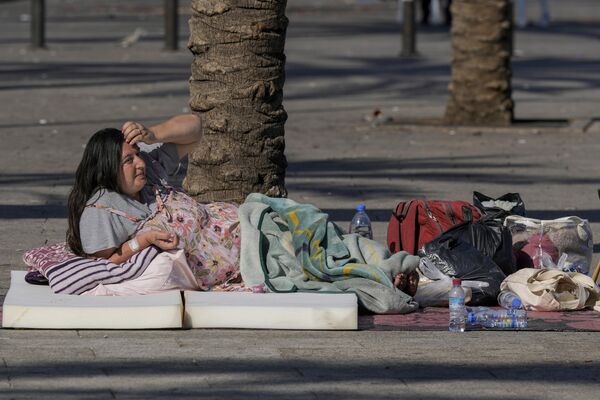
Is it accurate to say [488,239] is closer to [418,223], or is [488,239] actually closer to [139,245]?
[418,223]

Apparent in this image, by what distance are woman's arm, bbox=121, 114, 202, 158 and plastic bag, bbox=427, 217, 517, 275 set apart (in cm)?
127

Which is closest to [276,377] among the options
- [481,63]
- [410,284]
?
[410,284]

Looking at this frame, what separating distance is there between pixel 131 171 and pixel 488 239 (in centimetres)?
178

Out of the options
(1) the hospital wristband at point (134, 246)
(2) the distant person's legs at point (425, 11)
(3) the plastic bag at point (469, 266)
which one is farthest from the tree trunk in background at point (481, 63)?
(2) the distant person's legs at point (425, 11)

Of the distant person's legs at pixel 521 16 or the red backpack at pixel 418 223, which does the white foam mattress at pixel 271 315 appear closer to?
the red backpack at pixel 418 223

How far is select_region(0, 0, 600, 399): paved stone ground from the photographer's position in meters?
5.44

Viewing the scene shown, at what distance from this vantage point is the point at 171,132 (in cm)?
684

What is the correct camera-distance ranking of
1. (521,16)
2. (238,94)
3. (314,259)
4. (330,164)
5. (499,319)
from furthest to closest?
(521,16)
(330,164)
(238,94)
(314,259)
(499,319)

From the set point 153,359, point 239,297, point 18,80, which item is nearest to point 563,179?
point 239,297

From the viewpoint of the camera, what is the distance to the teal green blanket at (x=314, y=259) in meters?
6.59

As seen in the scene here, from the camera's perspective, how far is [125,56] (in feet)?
67.9

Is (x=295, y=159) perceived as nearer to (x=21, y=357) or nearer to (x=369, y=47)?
(x=21, y=357)

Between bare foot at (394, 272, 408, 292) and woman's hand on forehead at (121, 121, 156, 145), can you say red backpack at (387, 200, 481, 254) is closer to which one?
bare foot at (394, 272, 408, 292)

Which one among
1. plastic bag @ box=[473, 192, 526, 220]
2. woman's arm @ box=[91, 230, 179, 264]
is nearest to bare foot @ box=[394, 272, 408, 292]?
plastic bag @ box=[473, 192, 526, 220]
